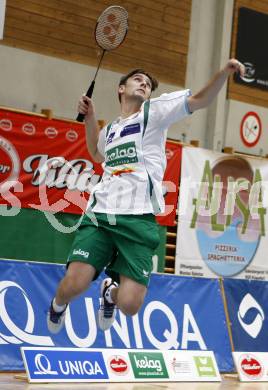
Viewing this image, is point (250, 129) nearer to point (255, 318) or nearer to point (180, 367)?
point (255, 318)

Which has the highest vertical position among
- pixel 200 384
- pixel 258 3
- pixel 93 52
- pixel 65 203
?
pixel 258 3

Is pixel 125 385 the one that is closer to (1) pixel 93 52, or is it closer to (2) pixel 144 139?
(2) pixel 144 139

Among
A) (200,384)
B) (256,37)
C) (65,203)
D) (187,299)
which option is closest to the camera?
(200,384)

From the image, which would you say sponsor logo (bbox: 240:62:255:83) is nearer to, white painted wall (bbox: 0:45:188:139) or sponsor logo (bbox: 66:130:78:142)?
white painted wall (bbox: 0:45:188:139)

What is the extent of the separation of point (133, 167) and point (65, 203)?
637 centimetres

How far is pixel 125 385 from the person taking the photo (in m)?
8.64

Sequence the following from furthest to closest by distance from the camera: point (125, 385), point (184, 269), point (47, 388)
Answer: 1. point (184, 269)
2. point (125, 385)
3. point (47, 388)

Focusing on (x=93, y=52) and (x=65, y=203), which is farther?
(x=93, y=52)

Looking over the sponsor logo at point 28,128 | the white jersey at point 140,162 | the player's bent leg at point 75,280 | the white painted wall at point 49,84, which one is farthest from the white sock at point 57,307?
the white painted wall at point 49,84

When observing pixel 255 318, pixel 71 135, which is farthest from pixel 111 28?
pixel 71 135

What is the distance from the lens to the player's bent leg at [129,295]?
658 cm

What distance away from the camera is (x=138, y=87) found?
22.7 feet

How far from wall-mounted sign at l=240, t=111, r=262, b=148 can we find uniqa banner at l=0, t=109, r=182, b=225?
430 cm

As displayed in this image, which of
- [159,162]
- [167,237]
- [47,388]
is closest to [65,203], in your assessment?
[167,237]
